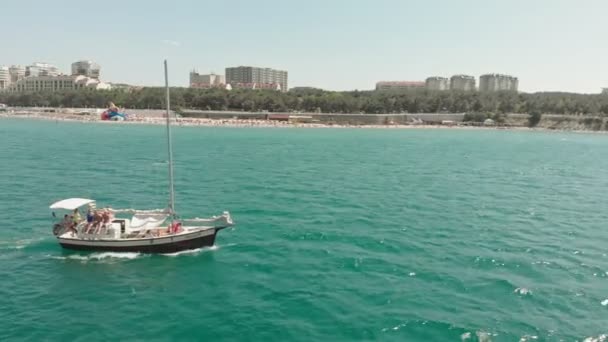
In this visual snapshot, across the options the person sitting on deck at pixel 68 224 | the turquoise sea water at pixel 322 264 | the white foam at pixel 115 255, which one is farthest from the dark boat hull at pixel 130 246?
the person sitting on deck at pixel 68 224

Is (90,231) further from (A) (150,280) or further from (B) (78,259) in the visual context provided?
(A) (150,280)

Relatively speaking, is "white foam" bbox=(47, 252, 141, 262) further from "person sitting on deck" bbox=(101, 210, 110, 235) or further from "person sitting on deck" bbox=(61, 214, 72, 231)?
"person sitting on deck" bbox=(61, 214, 72, 231)

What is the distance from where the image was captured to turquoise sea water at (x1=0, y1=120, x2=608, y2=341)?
80.3ft

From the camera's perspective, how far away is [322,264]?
108 feet

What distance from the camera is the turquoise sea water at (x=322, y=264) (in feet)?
80.3

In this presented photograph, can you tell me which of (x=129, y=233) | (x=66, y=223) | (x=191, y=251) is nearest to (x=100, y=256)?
(x=129, y=233)

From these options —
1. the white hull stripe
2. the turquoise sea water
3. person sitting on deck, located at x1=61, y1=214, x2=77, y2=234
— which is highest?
person sitting on deck, located at x1=61, y1=214, x2=77, y2=234

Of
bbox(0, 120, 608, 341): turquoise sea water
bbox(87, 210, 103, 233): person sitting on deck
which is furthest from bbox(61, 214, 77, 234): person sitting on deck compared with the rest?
bbox(0, 120, 608, 341): turquoise sea water

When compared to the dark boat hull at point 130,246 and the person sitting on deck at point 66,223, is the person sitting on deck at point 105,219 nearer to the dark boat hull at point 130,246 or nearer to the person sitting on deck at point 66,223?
the dark boat hull at point 130,246

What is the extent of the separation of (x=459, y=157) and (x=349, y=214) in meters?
63.6

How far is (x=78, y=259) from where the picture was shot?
1315 inches

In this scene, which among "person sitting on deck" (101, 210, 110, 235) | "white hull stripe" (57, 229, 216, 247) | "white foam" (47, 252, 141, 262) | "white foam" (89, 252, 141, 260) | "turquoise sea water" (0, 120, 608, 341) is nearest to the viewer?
"turquoise sea water" (0, 120, 608, 341)

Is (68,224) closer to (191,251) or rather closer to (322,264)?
(191,251)

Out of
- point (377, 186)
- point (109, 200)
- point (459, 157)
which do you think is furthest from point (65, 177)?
point (459, 157)
